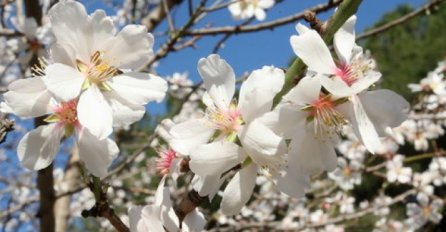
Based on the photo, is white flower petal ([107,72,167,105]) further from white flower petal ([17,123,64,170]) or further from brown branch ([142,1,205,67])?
brown branch ([142,1,205,67])

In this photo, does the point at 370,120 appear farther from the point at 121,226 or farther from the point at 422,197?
the point at 422,197

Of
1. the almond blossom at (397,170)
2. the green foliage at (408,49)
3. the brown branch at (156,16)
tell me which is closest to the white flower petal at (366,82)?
the brown branch at (156,16)

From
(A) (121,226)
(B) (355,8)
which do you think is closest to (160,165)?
(A) (121,226)

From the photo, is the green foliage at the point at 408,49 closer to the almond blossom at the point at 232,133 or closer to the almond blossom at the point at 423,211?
the almond blossom at the point at 423,211

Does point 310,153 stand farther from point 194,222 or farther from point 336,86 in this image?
point 194,222

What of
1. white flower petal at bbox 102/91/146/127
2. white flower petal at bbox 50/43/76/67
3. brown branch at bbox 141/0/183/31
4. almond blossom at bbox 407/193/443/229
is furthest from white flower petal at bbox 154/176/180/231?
almond blossom at bbox 407/193/443/229
